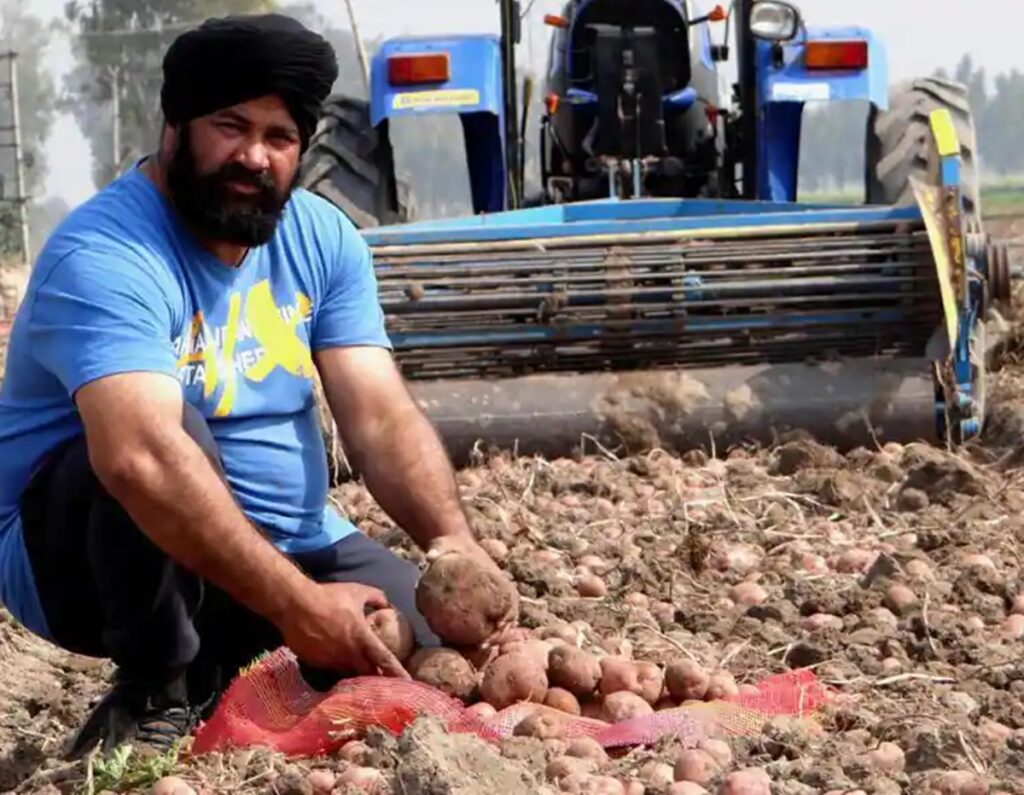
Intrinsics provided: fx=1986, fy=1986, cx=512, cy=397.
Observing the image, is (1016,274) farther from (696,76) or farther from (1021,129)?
(1021,129)

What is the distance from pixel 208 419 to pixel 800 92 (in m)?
4.24

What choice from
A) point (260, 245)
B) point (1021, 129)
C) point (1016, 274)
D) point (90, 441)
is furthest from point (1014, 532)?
point (1021, 129)

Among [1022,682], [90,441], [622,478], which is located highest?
[90,441]

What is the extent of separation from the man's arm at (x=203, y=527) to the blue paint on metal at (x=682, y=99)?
16.1 ft

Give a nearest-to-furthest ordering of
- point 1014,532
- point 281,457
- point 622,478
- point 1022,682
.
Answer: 1. point 1022,682
2. point 281,457
3. point 1014,532
4. point 622,478

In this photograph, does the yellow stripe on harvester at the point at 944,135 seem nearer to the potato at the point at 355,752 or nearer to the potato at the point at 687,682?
the potato at the point at 687,682

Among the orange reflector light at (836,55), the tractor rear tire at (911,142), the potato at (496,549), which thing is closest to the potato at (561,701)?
the potato at (496,549)

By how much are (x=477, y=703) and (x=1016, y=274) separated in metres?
3.84

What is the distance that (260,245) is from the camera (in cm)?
357

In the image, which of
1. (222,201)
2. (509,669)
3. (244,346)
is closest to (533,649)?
(509,669)

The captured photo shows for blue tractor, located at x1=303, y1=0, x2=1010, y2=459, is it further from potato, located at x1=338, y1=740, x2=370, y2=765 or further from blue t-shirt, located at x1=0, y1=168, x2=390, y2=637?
potato, located at x1=338, y1=740, x2=370, y2=765

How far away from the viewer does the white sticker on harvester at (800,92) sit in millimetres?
7270

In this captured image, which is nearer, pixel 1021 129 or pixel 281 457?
pixel 281 457

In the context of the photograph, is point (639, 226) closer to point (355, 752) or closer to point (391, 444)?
point (391, 444)
